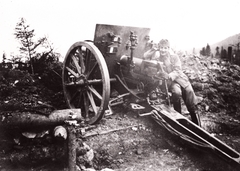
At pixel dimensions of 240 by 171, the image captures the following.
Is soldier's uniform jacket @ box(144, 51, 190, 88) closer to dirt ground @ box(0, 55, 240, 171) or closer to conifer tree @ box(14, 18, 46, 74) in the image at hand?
dirt ground @ box(0, 55, 240, 171)

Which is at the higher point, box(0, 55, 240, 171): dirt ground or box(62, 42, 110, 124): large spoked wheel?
box(62, 42, 110, 124): large spoked wheel

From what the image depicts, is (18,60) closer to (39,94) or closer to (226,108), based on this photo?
(39,94)

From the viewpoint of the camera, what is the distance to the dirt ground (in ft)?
10.4

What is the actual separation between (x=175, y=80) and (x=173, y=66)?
0.33 metres

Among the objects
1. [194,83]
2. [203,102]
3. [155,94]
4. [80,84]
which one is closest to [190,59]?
[194,83]

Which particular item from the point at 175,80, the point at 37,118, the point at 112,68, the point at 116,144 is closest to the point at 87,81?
the point at 112,68

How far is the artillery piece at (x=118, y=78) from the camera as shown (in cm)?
396

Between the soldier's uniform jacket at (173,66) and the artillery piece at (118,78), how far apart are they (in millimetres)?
278

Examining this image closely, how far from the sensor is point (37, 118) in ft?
10.1

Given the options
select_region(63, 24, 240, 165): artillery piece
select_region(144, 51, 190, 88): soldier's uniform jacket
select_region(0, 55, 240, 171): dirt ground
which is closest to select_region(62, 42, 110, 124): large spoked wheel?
select_region(63, 24, 240, 165): artillery piece

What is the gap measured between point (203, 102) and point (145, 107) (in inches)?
89.9

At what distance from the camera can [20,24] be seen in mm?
6570

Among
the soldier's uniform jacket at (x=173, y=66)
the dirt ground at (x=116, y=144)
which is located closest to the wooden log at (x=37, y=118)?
the dirt ground at (x=116, y=144)

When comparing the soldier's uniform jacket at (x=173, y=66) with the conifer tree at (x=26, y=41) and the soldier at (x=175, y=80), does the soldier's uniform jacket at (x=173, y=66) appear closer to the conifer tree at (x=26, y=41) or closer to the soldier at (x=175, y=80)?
the soldier at (x=175, y=80)
